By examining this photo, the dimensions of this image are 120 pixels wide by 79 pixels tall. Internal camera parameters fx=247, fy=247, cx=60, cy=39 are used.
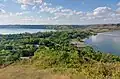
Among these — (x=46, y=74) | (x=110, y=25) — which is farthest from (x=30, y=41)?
(x=110, y=25)

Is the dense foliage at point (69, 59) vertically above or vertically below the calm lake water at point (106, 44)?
above

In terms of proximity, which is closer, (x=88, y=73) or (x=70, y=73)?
(x=88, y=73)

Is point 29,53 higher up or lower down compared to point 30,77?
lower down

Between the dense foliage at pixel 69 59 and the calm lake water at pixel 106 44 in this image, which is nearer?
the dense foliage at pixel 69 59

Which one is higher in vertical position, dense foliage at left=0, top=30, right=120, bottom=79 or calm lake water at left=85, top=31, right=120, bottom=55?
dense foliage at left=0, top=30, right=120, bottom=79

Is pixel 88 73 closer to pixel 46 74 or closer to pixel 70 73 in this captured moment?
pixel 70 73

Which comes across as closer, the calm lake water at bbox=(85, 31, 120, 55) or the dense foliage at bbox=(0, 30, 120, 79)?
the dense foliage at bbox=(0, 30, 120, 79)

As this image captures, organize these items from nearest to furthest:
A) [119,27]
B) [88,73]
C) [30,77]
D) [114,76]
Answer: [114,76], [88,73], [30,77], [119,27]

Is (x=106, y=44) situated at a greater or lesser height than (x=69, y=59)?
lesser

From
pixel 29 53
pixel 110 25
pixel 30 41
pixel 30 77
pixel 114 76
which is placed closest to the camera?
pixel 114 76

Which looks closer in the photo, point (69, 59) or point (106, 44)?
point (69, 59)
